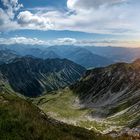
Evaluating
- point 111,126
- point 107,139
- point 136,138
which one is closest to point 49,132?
point 107,139

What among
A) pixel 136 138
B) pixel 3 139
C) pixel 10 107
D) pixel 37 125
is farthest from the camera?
pixel 10 107

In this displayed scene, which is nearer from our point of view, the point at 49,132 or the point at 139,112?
the point at 49,132

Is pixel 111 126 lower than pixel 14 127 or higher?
lower

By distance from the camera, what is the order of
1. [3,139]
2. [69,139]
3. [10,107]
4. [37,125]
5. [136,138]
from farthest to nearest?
[10,107]
[136,138]
[37,125]
[69,139]
[3,139]

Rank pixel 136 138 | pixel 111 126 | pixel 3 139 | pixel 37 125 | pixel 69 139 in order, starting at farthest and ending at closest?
pixel 111 126 → pixel 136 138 → pixel 37 125 → pixel 69 139 → pixel 3 139

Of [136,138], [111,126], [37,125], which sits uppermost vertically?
[37,125]

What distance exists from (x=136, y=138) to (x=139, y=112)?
484 ft

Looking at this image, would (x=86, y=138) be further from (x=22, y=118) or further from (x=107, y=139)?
(x=22, y=118)

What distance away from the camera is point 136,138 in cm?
5172

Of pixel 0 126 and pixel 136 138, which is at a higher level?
pixel 0 126

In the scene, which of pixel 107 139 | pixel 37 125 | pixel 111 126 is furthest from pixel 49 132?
Result: pixel 111 126

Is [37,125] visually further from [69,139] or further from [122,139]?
[122,139]

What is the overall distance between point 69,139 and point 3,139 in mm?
10211

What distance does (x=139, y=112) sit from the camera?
194m
